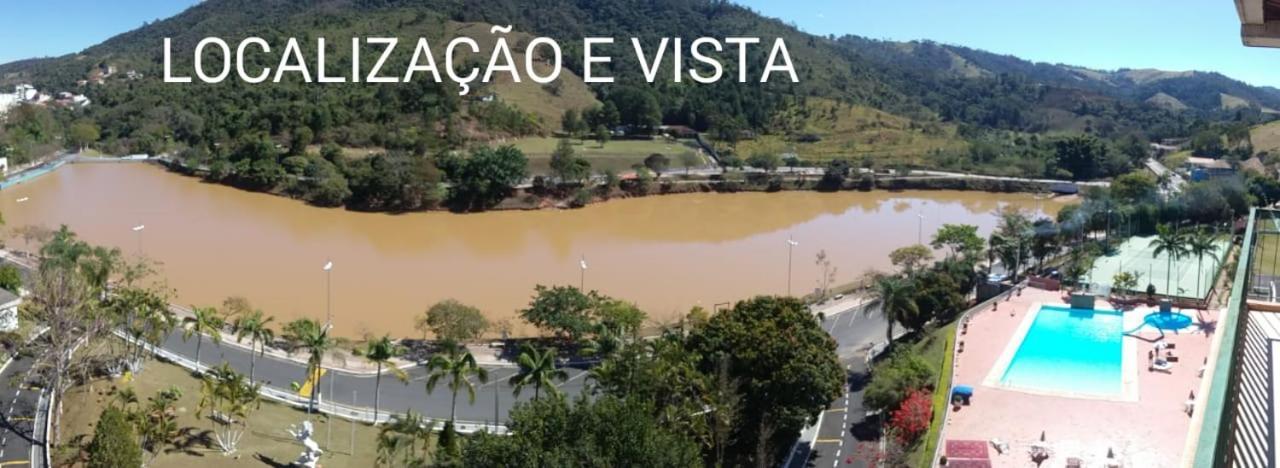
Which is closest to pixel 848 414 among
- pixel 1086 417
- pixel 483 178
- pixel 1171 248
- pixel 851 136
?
pixel 1086 417

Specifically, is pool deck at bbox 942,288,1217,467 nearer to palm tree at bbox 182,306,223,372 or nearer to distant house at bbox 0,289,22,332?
Answer: palm tree at bbox 182,306,223,372

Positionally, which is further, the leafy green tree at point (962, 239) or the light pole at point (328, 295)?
the leafy green tree at point (962, 239)

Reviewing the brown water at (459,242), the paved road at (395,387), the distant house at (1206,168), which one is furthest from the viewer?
the distant house at (1206,168)

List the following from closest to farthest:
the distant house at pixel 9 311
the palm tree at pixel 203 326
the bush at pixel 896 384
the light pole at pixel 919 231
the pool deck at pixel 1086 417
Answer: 1. the pool deck at pixel 1086 417
2. the bush at pixel 896 384
3. the palm tree at pixel 203 326
4. the distant house at pixel 9 311
5. the light pole at pixel 919 231

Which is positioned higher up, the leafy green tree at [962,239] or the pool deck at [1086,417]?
the leafy green tree at [962,239]

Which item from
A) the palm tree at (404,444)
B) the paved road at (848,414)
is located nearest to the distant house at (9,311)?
the palm tree at (404,444)

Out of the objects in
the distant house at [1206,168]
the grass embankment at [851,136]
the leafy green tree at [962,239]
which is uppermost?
the grass embankment at [851,136]

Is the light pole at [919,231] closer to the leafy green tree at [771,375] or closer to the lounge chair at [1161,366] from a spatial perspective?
the lounge chair at [1161,366]

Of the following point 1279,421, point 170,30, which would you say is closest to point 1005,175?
point 1279,421
